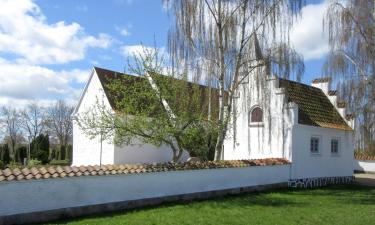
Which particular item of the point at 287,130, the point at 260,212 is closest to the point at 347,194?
the point at 287,130

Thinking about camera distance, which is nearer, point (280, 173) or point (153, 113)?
point (153, 113)

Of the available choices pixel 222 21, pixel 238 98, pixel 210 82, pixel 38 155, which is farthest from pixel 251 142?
pixel 38 155

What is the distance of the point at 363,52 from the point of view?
16.8 m

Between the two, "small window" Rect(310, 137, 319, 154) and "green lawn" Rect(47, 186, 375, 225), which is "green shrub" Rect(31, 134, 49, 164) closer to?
"small window" Rect(310, 137, 319, 154)

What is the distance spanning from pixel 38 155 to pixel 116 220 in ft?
93.0

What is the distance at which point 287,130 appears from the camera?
71.1 feet

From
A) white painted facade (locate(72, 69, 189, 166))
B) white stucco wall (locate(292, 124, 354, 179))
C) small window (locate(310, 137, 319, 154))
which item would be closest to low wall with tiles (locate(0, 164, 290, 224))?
white stucco wall (locate(292, 124, 354, 179))

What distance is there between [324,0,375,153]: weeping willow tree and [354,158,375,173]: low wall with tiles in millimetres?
17043

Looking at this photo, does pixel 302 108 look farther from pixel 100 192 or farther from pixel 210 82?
pixel 100 192

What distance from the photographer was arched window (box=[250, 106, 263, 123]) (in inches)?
889

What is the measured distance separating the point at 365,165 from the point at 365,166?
9 cm

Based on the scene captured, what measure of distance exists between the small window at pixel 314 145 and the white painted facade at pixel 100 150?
8.97m

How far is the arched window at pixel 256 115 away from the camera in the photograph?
22.6m

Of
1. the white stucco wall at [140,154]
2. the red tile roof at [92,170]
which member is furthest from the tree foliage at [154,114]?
the white stucco wall at [140,154]
